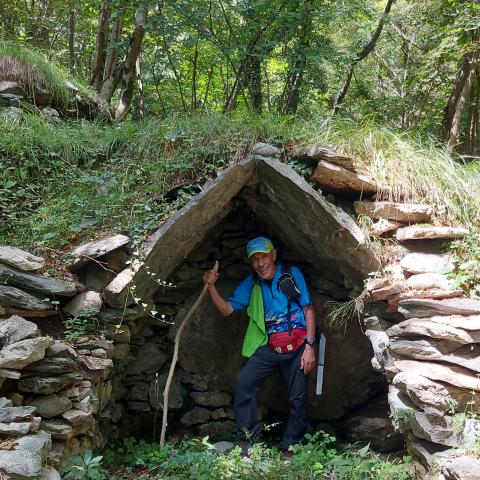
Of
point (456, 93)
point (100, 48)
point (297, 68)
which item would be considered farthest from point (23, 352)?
point (456, 93)

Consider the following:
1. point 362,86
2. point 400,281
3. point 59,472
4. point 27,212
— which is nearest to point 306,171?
point 400,281

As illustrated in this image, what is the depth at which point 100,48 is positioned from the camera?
26.4 feet

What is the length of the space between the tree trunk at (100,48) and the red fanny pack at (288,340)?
5.62 meters

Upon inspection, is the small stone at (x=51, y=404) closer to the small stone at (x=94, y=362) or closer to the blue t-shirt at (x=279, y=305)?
the small stone at (x=94, y=362)

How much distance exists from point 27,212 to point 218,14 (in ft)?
12.4

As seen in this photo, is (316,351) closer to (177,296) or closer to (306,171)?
(177,296)

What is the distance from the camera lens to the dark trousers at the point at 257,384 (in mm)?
4512

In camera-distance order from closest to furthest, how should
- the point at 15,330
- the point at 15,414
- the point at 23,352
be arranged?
the point at 15,414, the point at 23,352, the point at 15,330

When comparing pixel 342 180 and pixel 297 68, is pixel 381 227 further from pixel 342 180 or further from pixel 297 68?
pixel 297 68

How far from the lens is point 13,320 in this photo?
3244mm

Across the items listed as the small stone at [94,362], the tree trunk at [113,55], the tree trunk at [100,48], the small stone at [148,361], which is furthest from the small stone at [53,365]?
the tree trunk at [100,48]

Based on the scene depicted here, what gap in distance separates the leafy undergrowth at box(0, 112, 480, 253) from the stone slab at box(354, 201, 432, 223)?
133 mm

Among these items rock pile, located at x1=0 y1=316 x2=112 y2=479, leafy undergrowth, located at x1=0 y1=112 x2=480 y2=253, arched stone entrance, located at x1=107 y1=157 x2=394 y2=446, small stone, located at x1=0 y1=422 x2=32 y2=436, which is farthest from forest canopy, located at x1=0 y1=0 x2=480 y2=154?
small stone, located at x1=0 y1=422 x2=32 y2=436

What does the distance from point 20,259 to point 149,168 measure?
5.17 feet
